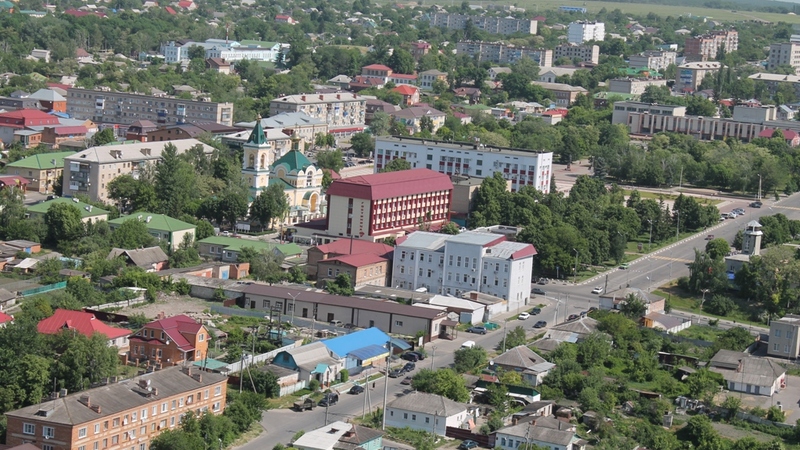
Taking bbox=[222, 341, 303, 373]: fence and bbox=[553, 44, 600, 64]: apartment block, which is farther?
bbox=[553, 44, 600, 64]: apartment block

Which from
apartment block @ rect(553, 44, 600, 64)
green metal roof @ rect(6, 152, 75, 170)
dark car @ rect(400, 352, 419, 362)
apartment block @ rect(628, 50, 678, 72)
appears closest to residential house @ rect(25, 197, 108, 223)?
green metal roof @ rect(6, 152, 75, 170)

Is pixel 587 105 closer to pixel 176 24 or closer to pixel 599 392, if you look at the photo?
pixel 176 24

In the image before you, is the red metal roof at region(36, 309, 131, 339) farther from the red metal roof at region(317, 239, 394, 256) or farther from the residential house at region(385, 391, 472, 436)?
the red metal roof at region(317, 239, 394, 256)

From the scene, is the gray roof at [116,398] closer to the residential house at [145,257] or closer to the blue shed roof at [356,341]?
the blue shed roof at [356,341]

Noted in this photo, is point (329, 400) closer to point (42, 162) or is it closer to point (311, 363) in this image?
point (311, 363)

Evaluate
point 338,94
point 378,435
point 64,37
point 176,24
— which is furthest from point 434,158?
point 176,24

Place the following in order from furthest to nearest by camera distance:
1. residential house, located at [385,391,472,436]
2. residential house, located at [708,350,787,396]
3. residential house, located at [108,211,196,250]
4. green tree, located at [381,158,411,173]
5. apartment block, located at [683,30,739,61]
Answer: apartment block, located at [683,30,739,61] → green tree, located at [381,158,411,173] → residential house, located at [108,211,196,250] → residential house, located at [708,350,787,396] → residential house, located at [385,391,472,436]

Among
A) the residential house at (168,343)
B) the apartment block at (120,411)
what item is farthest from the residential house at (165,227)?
the apartment block at (120,411)

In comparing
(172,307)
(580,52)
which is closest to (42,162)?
(172,307)
